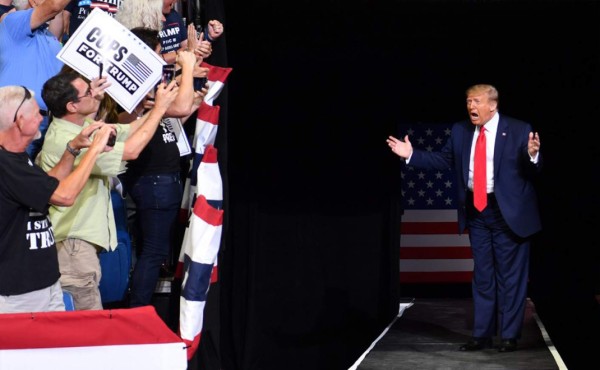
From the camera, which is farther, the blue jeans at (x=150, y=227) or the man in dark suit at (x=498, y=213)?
the man in dark suit at (x=498, y=213)

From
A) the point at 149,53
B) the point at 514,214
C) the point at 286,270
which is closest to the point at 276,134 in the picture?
the point at 286,270

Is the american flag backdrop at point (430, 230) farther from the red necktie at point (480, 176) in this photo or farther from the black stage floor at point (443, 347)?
the red necktie at point (480, 176)

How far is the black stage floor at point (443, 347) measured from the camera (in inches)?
239

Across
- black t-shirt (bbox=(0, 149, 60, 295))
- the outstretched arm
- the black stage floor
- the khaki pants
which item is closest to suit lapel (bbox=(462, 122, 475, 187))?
the outstretched arm

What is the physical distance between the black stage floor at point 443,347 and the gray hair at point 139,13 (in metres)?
2.08

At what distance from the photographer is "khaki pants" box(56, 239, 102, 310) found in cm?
495

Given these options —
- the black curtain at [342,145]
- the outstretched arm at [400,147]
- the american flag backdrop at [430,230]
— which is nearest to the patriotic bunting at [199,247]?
the outstretched arm at [400,147]

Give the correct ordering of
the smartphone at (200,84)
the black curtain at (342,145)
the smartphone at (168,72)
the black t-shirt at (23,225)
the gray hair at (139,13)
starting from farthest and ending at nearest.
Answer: the black curtain at (342,145) < the smartphone at (168,72) < the smartphone at (200,84) < the gray hair at (139,13) < the black t-shirt at (23,225)

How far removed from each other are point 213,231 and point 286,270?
2799 millimetres

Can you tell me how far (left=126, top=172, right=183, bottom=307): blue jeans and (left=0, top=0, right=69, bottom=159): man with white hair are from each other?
0.64 m

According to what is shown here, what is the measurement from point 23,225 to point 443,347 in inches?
124

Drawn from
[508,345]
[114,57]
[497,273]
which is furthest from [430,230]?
[114,57]

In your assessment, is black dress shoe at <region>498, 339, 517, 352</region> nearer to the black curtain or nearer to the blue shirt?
the black curtain

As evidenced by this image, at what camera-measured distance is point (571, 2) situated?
811 centimetres
